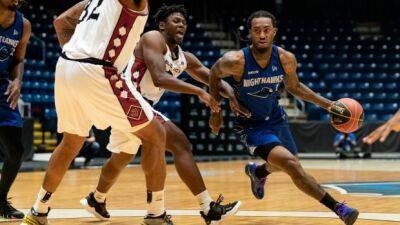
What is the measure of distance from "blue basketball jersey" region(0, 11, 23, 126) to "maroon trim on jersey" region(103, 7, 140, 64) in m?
1.68

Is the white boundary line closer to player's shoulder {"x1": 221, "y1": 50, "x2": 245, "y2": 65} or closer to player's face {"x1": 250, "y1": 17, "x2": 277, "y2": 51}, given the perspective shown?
player's shoulder {"x1": 221, "y1": 50, "x2": 245, "y2": 65}

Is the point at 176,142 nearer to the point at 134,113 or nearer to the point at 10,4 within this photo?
the point at 134,113

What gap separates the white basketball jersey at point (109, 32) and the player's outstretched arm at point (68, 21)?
1.01ft

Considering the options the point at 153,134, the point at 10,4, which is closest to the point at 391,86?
the point at 10,4

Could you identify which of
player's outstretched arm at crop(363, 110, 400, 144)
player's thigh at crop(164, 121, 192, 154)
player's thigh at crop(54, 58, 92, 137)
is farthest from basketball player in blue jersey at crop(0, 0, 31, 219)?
player's outstretched arm at crop(363, 110, 400, 144)

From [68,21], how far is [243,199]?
3.22m

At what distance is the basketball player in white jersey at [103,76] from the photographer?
14.6ft

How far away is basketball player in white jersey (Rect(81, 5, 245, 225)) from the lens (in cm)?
511

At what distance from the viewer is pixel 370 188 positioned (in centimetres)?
862

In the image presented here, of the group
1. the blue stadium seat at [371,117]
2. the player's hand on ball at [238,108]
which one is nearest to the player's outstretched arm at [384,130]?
the player's hand on ball at [238,108]

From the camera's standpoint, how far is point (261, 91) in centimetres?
573

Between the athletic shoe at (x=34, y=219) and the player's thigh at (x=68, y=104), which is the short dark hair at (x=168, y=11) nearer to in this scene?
the player's thigh at (x=68, y=104)

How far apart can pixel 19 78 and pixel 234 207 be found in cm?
212

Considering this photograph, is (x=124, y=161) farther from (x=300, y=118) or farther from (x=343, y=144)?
(x=300, y=118)
